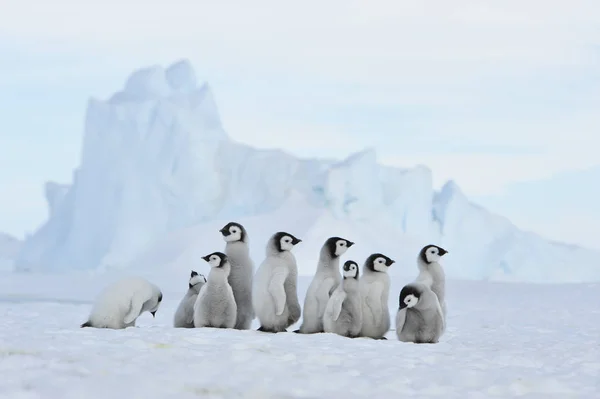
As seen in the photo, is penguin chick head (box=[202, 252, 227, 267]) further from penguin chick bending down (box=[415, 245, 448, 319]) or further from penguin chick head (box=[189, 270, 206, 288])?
penguin chick bending down (box=[415, 245, 448, 319])

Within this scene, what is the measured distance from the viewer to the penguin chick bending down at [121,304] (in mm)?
5254

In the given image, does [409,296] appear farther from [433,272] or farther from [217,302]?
[217,302]

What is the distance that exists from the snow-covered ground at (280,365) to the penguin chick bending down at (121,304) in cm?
29

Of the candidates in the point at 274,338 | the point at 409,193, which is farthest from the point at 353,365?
the point at 409,193

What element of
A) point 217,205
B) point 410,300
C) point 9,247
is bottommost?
point 410,300

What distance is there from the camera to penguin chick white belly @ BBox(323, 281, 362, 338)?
514 centimetres

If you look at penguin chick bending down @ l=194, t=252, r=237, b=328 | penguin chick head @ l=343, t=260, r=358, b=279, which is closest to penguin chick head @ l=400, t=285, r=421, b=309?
penguin chick head @ l=343, t=260, r=358, b=279

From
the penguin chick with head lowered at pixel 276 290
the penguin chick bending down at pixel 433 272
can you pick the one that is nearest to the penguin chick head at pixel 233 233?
the penguin chick with head lowered at pixel 276 290

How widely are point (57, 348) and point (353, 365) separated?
134 centimetres

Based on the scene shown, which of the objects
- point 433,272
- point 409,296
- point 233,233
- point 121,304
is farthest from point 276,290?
point 433,272

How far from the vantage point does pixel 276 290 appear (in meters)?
5.28

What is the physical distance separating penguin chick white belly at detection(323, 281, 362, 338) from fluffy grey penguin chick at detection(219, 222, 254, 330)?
665mm

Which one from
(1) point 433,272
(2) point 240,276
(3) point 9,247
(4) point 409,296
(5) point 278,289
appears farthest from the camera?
(3) point 9,247

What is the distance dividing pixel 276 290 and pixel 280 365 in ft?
5.77
